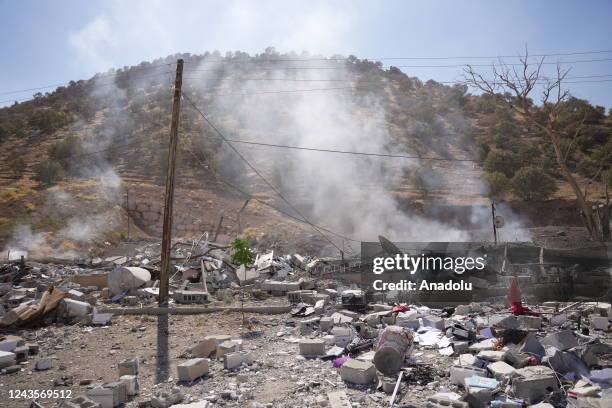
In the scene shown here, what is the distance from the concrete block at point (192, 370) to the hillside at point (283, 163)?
43.6 ft

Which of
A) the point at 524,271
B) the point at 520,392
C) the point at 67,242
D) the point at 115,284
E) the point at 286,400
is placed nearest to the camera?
the point at 520,392

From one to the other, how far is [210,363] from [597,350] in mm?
5278

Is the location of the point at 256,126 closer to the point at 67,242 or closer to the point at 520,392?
the point at 67,242

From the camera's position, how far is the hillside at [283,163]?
21859 mm

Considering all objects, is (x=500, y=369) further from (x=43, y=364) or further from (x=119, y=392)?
(x=43, y=364)

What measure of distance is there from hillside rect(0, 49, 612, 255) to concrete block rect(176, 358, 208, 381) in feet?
43.6

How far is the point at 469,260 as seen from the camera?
12.0 metres

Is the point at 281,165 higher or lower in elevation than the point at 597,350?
higher

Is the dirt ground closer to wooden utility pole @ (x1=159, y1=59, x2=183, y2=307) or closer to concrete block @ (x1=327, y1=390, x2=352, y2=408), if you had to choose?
concrete block @ (x1=327, y1=390, x2=352, y2=408)

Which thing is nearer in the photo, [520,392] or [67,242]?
[520,392]

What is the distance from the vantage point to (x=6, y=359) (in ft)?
20.0

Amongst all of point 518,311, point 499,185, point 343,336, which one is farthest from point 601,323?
point 499,185

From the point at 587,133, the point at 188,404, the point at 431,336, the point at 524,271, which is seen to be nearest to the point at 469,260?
the point at 524,271

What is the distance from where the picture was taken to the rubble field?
458 centimetres
